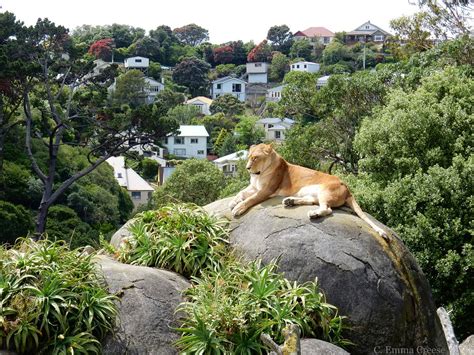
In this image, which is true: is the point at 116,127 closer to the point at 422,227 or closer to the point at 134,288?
the point at 422,227

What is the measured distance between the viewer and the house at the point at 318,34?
409 ft

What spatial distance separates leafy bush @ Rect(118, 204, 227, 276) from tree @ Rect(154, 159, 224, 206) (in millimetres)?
22905

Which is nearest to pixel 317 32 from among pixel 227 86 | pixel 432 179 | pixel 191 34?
pixel 191 34

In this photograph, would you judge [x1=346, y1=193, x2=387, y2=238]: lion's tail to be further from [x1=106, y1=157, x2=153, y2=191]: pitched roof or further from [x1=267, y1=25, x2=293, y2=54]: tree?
[x1=267, y1=25, x2=293, y2=54]: tree

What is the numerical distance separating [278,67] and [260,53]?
509cm

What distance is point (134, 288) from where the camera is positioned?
862cm

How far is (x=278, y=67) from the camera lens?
105938mm

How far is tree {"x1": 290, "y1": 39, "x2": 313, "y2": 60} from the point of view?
112125 mm

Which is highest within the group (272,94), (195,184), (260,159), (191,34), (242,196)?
(191,34)

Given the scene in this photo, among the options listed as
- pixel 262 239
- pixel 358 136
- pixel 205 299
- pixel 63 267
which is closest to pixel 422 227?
pixel 358 136

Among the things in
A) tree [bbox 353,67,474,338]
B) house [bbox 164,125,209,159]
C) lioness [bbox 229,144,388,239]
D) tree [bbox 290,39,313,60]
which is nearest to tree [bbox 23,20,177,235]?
tree [bbox 353,67,474,338]

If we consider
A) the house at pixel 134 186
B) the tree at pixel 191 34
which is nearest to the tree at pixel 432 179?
the house at pixel 134 186

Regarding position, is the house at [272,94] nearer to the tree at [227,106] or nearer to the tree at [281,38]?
the tree at [227,106]

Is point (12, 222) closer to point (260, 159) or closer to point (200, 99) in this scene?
point (260, 159)
